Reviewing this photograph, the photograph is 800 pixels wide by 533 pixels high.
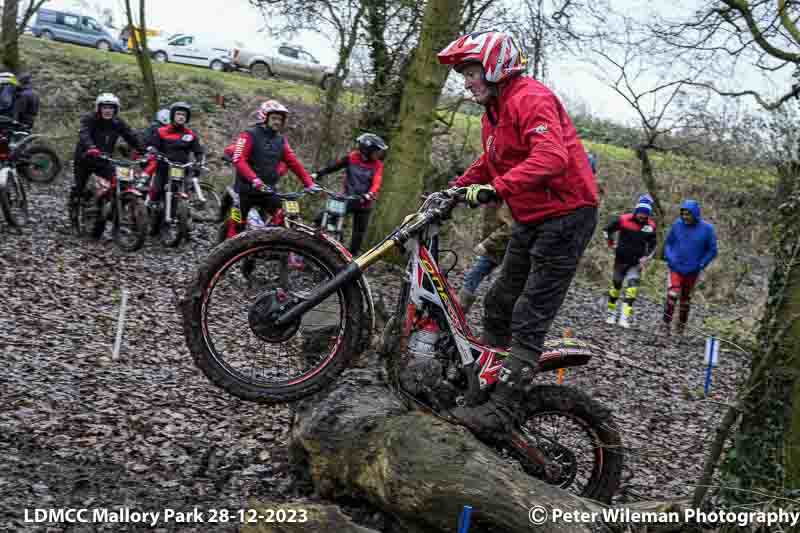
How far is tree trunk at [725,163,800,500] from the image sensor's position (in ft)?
12.6

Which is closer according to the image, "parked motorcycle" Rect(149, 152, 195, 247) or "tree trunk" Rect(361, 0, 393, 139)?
"parked motorcycle" Rect(149, 152, 195, 247)

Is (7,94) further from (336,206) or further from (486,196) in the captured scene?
(486,196)

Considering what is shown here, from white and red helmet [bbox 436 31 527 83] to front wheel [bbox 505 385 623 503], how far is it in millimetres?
1749

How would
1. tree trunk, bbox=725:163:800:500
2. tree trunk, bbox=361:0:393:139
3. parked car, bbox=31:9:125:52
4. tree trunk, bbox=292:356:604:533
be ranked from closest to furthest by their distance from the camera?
tree trunk, bbox=292:356:604:533 < tree trunk, bbox=725:163:800:500 < tree trunk, bbox=361:0:393:139 < parked car, bbox=31:9:125:52

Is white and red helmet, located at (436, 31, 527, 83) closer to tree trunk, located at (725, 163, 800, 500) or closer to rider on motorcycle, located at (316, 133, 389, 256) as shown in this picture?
tree trunk, located at (725, 163, 800, 500)

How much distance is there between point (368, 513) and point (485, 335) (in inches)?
49.5

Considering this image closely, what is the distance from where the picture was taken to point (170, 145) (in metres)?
12.4

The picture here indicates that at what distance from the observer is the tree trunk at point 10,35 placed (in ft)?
65.7

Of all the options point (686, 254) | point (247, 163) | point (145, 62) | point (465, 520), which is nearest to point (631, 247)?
point (686, 254)

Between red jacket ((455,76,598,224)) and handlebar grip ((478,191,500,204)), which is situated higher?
red jacket ((455,76,598,224))

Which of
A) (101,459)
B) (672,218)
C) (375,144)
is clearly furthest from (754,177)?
(101,459)

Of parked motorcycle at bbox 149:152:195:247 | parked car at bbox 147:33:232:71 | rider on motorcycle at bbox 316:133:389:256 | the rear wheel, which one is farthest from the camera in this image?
parked car at bbox 147:33:232:71

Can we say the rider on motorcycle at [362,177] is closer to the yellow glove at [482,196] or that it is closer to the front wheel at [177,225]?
the front wheel at [177,225]

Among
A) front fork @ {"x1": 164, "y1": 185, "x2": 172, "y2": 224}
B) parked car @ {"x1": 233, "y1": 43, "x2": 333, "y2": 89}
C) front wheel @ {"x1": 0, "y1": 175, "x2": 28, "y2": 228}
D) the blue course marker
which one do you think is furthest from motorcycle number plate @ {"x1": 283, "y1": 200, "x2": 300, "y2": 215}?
parked car @ {"x1": 233, "y1": 43, "x2": 333, "y2": 89}
